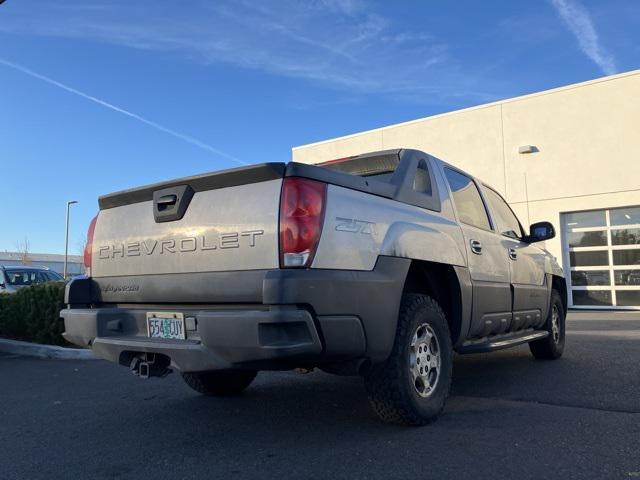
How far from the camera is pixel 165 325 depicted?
346 centimetres

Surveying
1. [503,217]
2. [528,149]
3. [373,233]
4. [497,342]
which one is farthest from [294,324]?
[528,149]

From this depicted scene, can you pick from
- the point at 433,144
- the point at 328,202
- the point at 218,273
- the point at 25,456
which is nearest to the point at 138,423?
the point at 25,456

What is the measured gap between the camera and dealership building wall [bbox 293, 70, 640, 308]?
15289 millimetres

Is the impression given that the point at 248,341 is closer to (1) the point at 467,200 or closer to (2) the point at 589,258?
(1) the point at 467,200

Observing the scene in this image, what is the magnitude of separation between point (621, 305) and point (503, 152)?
5.60m

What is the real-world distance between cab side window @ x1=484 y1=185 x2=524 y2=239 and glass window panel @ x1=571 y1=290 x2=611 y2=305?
11.0 m

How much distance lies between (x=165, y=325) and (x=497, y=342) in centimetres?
284

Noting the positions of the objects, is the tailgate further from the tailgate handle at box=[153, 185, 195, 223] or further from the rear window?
the rear window

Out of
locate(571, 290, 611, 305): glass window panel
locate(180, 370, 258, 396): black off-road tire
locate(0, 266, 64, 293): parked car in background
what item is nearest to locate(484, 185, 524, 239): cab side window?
locate(180, 370, 258, 396): black off-road tire

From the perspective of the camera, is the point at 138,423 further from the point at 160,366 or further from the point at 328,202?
the point at 328,202

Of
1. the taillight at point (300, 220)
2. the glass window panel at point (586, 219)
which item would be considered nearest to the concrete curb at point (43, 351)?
the taillight at point (300, 220)

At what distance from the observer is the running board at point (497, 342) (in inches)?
173

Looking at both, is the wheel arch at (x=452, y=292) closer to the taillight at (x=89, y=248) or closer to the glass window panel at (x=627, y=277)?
the taillight at (x=89, y=248)

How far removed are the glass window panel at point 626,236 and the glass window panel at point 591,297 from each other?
144 centimetres
